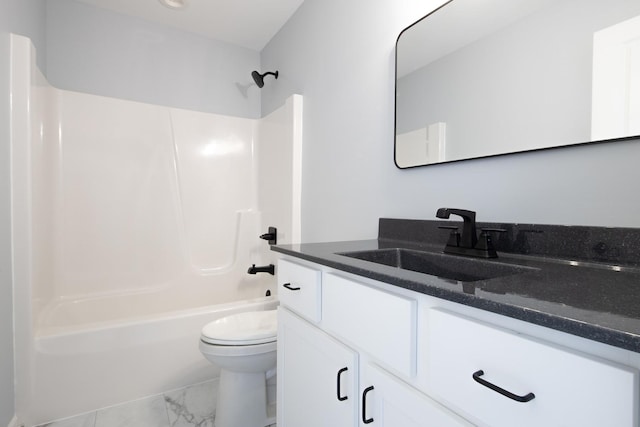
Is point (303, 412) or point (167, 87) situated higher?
point (167, 87)

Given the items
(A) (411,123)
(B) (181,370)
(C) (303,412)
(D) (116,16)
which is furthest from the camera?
(D) (116,16)

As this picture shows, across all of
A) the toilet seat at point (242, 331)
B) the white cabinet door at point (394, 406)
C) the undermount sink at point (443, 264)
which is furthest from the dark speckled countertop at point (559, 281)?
the toilet seat at point (242, 331)

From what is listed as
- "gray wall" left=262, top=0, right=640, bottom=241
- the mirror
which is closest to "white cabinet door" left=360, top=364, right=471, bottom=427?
"gray wall" left=262, top=0, right=640, bottom=241

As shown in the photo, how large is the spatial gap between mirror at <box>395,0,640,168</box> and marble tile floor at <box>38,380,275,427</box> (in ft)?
5.36

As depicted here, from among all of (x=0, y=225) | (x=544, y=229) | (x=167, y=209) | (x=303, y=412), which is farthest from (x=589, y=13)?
(x=167, y=209)

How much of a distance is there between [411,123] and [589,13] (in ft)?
2.00

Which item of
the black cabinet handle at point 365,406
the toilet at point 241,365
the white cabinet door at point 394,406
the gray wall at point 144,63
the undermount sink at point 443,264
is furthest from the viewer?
the gray wall at point 144,63

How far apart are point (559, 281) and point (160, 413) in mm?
1889

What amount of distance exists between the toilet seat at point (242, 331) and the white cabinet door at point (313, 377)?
29 cm

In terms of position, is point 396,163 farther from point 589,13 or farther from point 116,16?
point 116,16

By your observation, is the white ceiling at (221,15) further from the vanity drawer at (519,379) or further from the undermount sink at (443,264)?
the vanity drawer at (519,379)

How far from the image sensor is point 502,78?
1002mm

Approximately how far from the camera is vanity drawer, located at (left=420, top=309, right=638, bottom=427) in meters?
0.37

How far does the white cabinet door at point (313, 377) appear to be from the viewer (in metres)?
0.80
